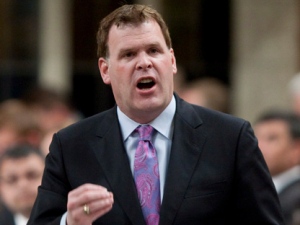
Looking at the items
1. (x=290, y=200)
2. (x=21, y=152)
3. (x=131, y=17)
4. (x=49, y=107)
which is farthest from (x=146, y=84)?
(x=49, y=107)

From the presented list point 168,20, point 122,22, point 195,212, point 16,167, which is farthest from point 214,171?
point 168,20

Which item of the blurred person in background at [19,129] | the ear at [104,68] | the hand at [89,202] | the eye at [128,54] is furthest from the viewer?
the blurred person in background at [19,129]

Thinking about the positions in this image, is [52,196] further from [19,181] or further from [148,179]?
[19,181]

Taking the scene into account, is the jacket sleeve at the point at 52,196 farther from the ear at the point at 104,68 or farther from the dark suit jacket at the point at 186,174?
the ear at the point at 104,68

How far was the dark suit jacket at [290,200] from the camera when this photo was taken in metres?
8.31

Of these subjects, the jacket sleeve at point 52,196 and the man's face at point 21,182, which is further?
the man's face at point 21,182

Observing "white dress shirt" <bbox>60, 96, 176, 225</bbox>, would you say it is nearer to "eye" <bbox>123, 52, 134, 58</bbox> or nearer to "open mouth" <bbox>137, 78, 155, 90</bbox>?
"open mouth" <bbox>137, 78, 155, 90</bbox>

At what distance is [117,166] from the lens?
554 cm

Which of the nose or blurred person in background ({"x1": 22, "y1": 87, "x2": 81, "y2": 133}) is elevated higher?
the nose

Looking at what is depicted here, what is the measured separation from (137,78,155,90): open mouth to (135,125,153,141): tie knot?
203 mm

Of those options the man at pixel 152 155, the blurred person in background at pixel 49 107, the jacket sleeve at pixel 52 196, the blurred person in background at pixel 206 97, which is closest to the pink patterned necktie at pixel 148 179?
the man at pixel 152 155

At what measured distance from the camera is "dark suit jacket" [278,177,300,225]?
8312mm

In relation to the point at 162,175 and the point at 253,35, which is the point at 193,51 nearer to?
the point at 253,35

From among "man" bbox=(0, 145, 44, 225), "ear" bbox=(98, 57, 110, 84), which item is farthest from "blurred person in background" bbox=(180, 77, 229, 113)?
"ear" bbox=(98, 57, 110, 84)
